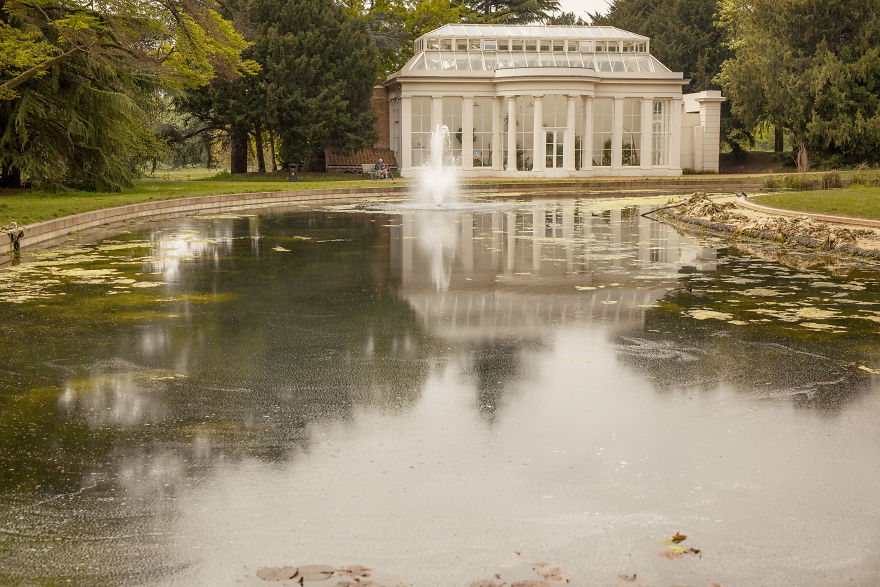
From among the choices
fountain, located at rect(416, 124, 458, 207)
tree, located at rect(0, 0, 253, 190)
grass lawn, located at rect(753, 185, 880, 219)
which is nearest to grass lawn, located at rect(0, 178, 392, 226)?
tree, located at rect(0, 0, 253, 190)

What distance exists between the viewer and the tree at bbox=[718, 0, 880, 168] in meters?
54.7

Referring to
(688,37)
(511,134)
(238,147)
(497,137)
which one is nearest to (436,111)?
(497,137)

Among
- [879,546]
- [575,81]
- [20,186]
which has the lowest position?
[879,546]

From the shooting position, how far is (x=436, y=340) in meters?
10.2

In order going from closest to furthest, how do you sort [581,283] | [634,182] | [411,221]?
[581,283], [411,221], [634,182]

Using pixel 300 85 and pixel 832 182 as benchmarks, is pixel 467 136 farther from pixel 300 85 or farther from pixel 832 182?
pixel 832 182

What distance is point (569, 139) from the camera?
194 ft

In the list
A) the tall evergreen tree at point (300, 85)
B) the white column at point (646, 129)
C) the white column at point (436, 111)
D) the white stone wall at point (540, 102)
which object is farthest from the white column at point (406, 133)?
the white column at point (646, 129)

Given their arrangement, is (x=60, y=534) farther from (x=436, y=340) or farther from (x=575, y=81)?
(x=575, y=81)

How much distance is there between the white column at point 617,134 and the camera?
200 feet

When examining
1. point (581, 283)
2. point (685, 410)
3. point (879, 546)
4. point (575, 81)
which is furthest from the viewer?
point (575, 81)

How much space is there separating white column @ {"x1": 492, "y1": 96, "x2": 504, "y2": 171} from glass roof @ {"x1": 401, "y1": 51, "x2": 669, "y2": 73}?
250 cm

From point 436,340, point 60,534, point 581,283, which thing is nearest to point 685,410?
point 436,340

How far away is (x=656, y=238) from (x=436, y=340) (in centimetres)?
1226
